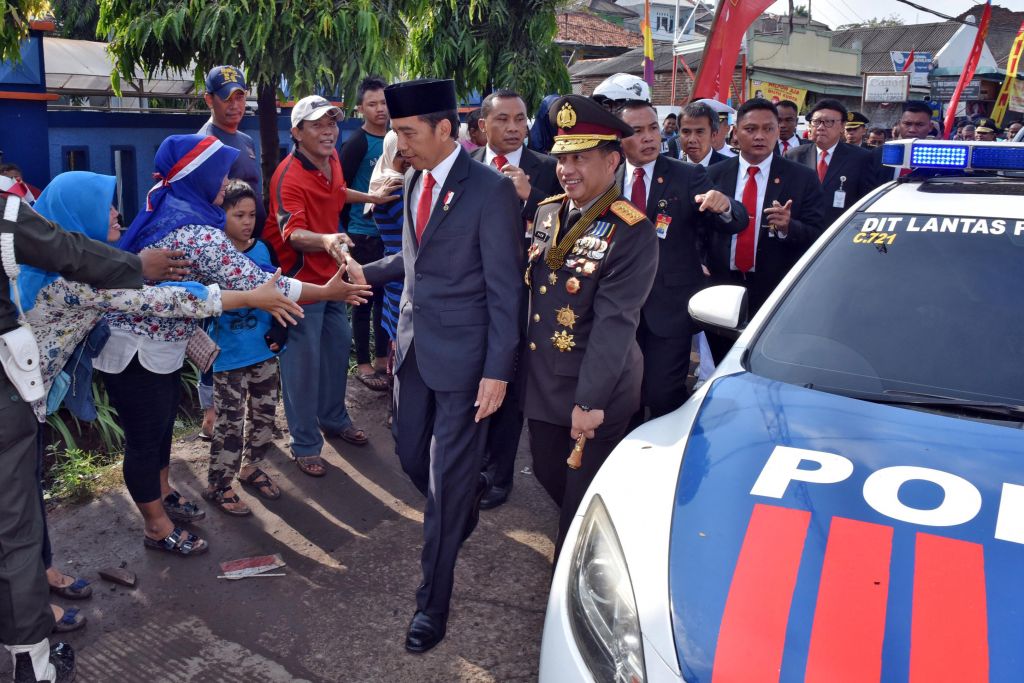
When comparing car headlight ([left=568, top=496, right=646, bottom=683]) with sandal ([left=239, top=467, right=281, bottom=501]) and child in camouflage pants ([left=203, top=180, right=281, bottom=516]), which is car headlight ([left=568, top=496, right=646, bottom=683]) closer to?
child in camouflage pants ([left=203, top=180, right=281, bottom=516])

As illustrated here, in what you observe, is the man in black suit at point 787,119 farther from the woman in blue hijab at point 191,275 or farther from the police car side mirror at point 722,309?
the woman in blue hijab at point 191,275

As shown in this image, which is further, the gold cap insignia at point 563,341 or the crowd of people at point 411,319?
the gold cap insignia at point 563,341

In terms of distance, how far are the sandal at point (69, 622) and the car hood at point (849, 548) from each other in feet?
7.62

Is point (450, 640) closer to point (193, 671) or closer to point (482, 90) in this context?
point (193, 671)

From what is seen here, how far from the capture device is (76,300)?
3059 millimetres

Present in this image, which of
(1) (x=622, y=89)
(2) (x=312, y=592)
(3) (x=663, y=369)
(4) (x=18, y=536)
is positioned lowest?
(2) (x=312, y=592)

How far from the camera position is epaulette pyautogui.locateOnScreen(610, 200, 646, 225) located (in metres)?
3.22

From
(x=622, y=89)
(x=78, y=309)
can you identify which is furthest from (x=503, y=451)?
(x=622, y=89)

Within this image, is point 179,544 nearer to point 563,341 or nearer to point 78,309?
point 78,309

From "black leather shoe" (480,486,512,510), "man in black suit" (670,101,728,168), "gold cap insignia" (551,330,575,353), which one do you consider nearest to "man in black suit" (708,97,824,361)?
"man in black suit" (670,101,728,168)

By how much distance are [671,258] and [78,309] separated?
2.62m

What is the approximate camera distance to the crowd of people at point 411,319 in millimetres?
2902

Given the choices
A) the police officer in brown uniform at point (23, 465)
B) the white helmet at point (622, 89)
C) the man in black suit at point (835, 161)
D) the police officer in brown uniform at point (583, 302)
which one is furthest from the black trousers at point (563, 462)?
the man in black suit at point (835, 161)

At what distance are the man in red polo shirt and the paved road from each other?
1.10ft
